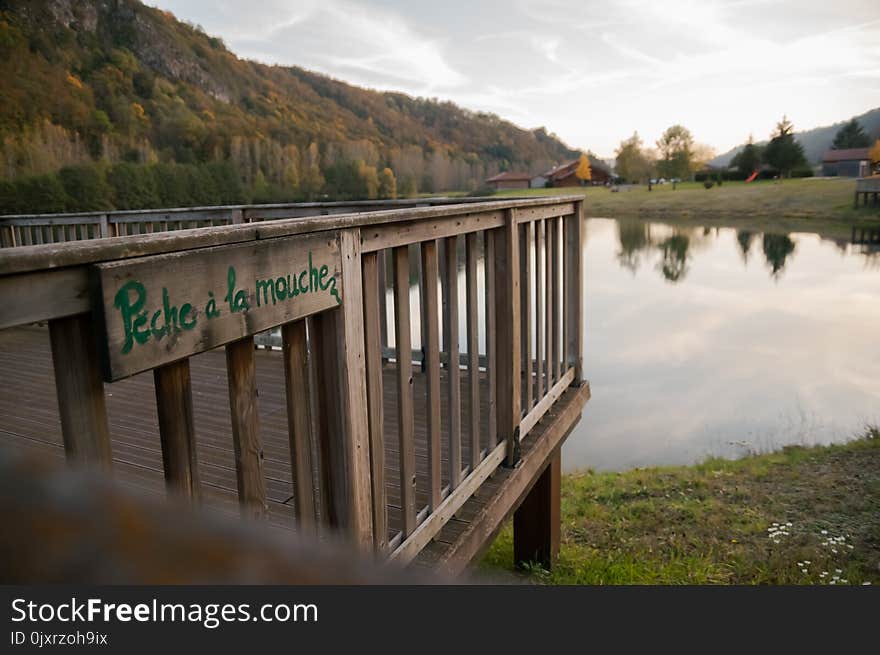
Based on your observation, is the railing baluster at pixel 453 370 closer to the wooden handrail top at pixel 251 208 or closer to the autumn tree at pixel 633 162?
the wooden handrail top at pixel 251 208

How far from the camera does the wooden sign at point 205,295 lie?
1.40 meters

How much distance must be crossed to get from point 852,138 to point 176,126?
298 ft

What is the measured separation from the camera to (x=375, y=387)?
2508mm

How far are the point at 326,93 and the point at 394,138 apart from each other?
19396 millimetres

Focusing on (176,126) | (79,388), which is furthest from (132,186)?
(79,388)

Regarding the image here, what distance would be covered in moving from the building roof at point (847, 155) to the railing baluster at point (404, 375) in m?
101

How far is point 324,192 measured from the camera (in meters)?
70.6

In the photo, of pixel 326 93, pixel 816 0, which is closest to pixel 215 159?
pixel 326 93

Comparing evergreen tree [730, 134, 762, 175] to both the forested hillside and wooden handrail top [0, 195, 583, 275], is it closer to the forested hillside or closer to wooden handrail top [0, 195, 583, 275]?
the forested hillside

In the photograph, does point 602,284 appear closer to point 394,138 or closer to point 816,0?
point 816,0

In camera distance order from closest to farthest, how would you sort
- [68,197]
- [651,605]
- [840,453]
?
[651,605]
[840,453]
[68,197]

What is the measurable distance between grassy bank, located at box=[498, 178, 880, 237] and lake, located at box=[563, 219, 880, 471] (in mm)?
11783

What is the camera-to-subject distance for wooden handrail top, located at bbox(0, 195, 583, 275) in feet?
4.01

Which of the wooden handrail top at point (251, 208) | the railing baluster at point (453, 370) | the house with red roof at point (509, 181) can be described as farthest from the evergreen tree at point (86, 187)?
the house with red roof at point (509, 181)
